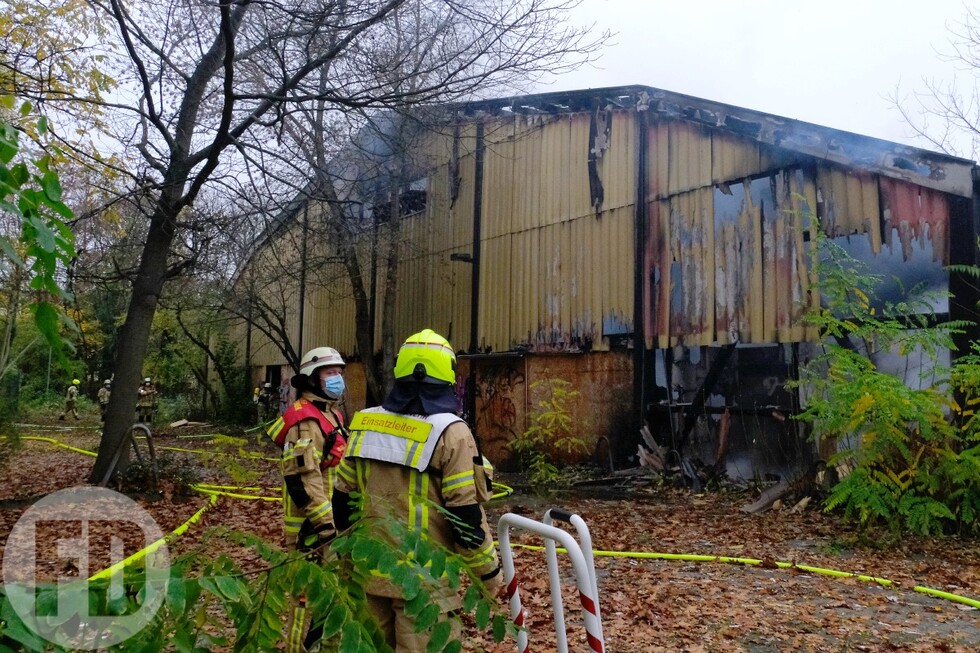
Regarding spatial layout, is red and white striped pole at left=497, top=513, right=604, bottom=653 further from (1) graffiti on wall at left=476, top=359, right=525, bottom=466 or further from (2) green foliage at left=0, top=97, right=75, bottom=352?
(1) graffiti on wall at left=476, top=359, right=525, bottom=466

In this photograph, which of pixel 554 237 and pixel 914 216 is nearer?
pixel 914 216

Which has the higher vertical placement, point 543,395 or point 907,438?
point 543,395

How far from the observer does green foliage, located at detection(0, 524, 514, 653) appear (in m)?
1.85

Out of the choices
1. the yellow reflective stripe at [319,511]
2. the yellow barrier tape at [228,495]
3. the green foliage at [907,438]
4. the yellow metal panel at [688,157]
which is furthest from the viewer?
the yellow metal panel at [688,157]

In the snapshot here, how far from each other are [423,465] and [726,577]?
15.6 ft

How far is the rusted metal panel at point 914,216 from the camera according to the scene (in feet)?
32.2

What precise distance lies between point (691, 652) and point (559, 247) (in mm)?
10742

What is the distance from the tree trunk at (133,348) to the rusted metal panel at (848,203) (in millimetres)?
9627

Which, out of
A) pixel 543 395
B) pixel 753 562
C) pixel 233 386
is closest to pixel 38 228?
pixel 753 562

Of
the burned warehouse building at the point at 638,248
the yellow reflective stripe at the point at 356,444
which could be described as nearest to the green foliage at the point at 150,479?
the burned warehouse building at the point at 638,248

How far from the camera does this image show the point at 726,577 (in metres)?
6.95

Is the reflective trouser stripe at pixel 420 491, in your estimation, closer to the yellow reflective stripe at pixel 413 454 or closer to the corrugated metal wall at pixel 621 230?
the yellow reflective stripe at pixel 413 454

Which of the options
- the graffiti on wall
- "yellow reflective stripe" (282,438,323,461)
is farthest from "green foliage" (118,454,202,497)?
"yellow reflective stripe" (282,438,323,461)

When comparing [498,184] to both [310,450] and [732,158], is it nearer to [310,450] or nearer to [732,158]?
[732,158]
